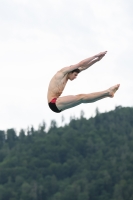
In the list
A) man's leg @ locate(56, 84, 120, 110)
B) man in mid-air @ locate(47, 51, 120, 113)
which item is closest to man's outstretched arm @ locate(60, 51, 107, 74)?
man in mid-air @ locate(47, 51, 120, 113)

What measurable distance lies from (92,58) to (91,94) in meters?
1.69

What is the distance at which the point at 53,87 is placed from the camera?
1570 inches

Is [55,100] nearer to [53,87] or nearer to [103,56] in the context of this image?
[53,87]

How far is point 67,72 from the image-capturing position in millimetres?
39594

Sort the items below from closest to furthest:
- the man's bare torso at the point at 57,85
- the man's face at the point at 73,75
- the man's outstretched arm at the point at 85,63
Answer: the man's outstretched arm at the point at 85,63 < the man's bare torso at the point at 57,85 < the man's face at the point at 73,75

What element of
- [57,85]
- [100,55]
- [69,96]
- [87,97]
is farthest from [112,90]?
[57,85]

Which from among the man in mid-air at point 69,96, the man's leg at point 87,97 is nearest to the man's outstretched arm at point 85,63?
the man in mid-air at point 69,96

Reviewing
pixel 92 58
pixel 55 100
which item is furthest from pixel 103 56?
pixel 55 100

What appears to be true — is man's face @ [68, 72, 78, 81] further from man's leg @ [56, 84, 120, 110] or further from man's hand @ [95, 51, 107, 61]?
man's hand @ [95, 51, 107, 61]

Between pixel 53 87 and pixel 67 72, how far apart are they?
1.01 meters

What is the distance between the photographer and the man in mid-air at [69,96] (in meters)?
38.9

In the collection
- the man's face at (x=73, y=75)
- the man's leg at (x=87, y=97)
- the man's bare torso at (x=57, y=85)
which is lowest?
the man's leg at (x=87, y=97)

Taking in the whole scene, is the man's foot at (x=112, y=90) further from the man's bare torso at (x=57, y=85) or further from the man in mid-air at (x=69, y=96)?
the man's bare torso at (x=57, y=85)

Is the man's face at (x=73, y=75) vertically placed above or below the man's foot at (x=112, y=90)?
above
